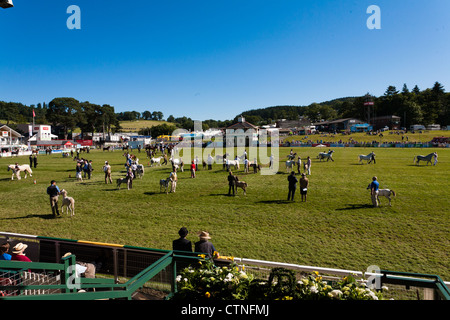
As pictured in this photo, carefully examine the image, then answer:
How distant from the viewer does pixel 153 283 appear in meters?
5.18

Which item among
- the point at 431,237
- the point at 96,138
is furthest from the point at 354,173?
the point at 96,138

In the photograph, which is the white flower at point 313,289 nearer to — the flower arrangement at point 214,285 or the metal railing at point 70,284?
the flower arrangement at point 214,285

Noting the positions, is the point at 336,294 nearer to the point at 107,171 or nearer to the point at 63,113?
the point at 107,171

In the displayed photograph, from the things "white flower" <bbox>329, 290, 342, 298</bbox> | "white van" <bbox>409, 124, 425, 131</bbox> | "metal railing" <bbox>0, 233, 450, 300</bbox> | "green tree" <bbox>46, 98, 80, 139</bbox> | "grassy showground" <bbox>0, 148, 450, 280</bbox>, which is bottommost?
"grassy showground" <bbox>0, 148, 450, 280</bbox>

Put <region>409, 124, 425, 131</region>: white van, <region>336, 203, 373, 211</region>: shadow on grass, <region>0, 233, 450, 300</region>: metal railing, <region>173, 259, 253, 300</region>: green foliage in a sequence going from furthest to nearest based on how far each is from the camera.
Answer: <region>409, 124, 425, 131</region>: white van → <region>336, 203, 373, 211</region>: shadow on grass → <region>0, 233, 450, 300</region>: metal railing → <region>173, 259, 253, 300</region>: green foliage

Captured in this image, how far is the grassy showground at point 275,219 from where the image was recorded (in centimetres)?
862

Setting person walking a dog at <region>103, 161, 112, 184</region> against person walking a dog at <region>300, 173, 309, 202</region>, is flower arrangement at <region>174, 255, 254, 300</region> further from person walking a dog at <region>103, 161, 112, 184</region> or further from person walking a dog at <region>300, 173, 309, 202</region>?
person walking a dog at <region>103, 161, 112, 184</region>

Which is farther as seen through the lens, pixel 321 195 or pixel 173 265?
pixel 321 195

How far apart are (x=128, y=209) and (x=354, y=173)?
18.4m

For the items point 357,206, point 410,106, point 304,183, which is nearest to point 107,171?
point 304,183

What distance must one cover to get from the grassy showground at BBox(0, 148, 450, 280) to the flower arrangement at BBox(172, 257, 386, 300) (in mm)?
5109

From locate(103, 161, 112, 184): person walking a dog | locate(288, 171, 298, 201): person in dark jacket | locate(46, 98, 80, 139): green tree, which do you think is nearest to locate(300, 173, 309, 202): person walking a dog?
locate(288, 171, 298, 201): person in dark jacket

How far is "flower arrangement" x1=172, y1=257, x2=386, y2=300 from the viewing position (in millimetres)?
2996

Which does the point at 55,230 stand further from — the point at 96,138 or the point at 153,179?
the point at 96,138
